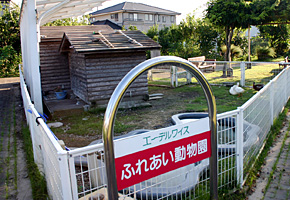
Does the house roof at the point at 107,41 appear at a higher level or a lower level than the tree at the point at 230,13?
lower

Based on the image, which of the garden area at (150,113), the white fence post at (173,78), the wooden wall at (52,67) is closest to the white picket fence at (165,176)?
the garden area at (150,113)

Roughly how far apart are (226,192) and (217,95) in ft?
28.2

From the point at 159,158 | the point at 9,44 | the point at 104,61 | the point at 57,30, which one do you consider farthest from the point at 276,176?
the point at 9,44

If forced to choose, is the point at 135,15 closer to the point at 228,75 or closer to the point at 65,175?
the point at 228,75

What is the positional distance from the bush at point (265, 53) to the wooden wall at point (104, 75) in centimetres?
1817

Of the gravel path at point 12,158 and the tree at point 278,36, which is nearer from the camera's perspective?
the gravel path at point 12,158

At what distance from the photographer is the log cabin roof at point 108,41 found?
32.0 feet

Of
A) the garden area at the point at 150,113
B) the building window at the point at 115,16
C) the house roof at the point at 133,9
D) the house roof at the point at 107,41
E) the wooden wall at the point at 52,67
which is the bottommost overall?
the garden area at the point at 150,113

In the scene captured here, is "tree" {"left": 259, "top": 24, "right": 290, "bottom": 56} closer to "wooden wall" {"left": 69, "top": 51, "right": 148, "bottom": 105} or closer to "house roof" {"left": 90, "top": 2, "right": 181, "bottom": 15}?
"wooden wall" {"left": 69, "top": 51, "right": 148, "bottom": 105}

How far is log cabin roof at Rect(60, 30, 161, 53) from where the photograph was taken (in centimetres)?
977

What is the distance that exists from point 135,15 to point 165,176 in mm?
49106

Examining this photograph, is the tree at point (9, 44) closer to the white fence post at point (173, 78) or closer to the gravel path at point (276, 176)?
the white fence post at point (173, 78)

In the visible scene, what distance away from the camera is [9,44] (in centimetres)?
2430

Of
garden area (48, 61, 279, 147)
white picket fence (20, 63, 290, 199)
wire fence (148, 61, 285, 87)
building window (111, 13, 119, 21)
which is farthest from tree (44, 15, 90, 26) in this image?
white picket fence (20, 63, 290, 199)
